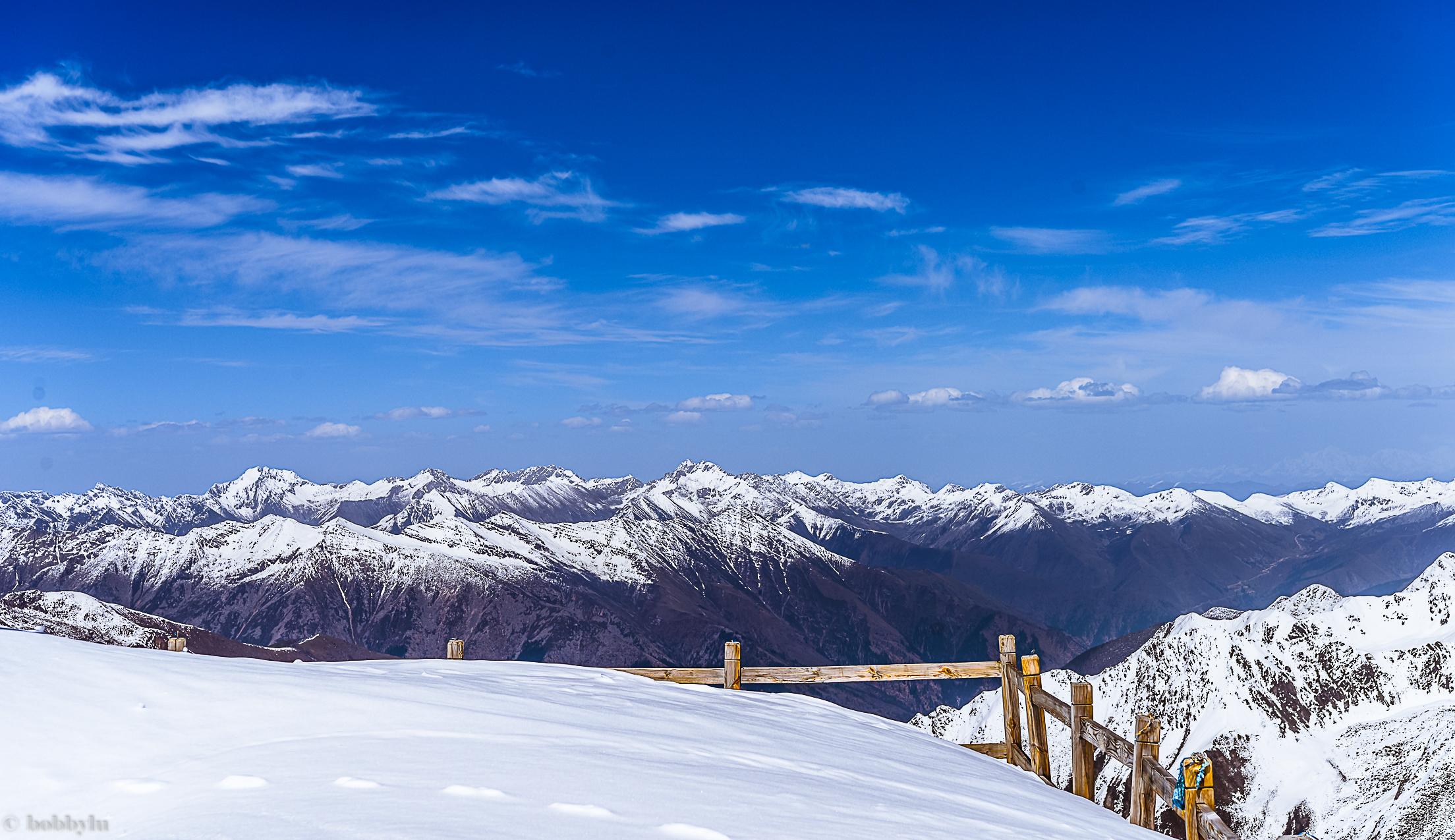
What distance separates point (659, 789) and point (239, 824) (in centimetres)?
325

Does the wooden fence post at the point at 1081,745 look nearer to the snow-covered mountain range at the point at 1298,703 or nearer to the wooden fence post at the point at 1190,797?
the wooden fence post at the point at 1190,797

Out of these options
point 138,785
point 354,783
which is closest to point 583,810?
point 354,783

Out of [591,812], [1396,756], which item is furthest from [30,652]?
[1396,756]

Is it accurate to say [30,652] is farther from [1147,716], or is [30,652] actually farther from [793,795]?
[1147,716]

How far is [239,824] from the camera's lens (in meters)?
6.65

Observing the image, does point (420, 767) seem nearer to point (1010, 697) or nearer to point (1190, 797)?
point (1190, 797)

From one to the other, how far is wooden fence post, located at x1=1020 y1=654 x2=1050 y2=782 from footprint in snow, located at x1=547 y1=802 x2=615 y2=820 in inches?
400

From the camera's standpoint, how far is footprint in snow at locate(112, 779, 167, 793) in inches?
293

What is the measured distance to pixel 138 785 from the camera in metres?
7.52

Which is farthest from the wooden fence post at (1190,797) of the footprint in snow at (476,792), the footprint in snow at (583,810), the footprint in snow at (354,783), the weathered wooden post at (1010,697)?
the footprint in snow at (354,783)

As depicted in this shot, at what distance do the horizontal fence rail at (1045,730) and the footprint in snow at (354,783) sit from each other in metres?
7.33

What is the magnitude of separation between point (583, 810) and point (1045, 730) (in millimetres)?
9407

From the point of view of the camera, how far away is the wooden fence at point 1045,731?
10.8 meters

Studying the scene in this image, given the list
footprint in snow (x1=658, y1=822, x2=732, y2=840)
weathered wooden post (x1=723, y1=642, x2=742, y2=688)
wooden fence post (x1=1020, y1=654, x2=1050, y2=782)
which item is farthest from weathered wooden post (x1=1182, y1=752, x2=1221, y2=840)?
weathered wooden post (x1=723, y1=642, x2=742, y2=688)
